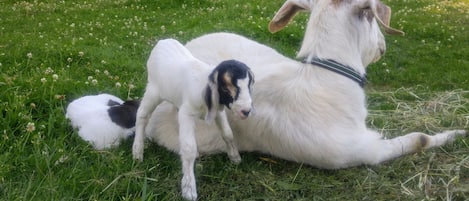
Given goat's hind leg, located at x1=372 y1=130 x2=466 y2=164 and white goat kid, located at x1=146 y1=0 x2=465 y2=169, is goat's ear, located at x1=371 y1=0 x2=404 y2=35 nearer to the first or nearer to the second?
white goat kid, located at x1=146 y1=0 x2=465 y2=169

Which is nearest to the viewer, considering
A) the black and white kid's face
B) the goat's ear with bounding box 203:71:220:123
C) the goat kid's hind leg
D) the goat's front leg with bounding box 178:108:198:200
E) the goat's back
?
the black and white kid's face

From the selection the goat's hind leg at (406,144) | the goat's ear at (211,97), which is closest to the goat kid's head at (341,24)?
the goat's hind leg at (406,144)

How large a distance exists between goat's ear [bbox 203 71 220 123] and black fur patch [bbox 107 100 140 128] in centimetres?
129

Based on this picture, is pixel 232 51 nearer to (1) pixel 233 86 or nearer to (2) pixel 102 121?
(2) pixel 102 121

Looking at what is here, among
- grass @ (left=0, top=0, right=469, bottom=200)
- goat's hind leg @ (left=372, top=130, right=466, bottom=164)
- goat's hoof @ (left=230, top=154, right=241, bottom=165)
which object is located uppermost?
goat's hind leg @ (left=372, top=130, right=466, bottom=164)

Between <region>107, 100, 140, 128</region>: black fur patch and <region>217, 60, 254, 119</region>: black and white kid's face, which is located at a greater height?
<region>217, 60, 254, 119</region>: black and white kid's face

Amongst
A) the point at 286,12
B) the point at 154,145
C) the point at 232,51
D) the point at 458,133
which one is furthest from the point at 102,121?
the point at 458,133

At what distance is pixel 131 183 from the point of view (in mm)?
3881

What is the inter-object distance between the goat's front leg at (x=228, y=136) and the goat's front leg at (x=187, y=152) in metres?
0.20

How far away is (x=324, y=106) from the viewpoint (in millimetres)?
4109

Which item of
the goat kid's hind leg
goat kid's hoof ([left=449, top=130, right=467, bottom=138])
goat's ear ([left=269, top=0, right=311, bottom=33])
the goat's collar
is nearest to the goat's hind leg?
goat kid's hoof ([left=449, top=130, right=467, bottom=138])

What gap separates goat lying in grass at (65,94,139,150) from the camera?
14.9ft

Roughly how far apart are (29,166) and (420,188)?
102 inches

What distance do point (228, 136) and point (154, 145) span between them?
0.87m
